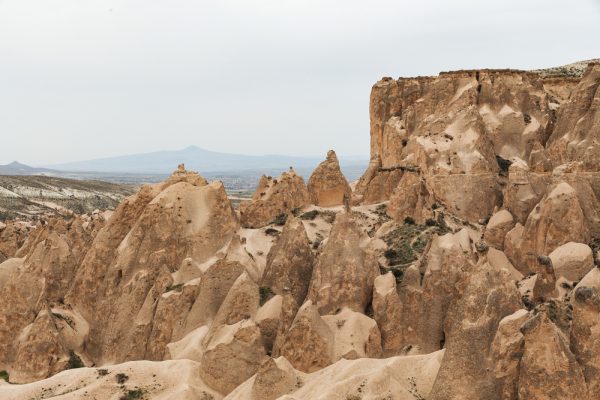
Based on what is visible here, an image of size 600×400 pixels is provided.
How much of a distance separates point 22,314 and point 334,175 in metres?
22.8

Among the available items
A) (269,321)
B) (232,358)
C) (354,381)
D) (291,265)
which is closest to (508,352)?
(354,381)

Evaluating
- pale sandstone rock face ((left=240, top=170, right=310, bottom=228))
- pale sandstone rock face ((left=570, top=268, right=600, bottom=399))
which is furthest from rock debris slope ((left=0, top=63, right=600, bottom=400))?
pale sandstone rock face ((left=240, top=170, right=310, bottom=228))

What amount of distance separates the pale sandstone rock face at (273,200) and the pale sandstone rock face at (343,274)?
11.5 meters

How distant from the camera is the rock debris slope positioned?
2163 cm

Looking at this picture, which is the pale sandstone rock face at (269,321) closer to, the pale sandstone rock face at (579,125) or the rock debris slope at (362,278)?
the rock debris slope at (362,278)

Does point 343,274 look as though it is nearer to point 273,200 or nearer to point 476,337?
point 476,337

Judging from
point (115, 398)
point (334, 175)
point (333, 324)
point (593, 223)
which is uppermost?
point (334, 175)

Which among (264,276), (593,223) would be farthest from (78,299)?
(593,223)

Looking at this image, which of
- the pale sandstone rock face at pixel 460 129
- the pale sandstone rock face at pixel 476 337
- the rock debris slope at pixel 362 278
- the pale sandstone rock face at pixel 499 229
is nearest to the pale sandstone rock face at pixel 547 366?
the rock debris slope at pixel 362 278

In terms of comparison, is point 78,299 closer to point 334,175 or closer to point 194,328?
point 194,328

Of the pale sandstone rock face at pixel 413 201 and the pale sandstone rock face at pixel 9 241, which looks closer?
the pale sandstone rock face at pixel 413 201

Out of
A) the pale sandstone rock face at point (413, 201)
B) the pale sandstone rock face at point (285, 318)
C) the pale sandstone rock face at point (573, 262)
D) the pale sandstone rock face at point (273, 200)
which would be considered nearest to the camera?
the pale sandstone rock face at point (285, 318)

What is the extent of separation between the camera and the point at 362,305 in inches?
1161

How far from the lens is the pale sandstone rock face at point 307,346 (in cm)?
2641
